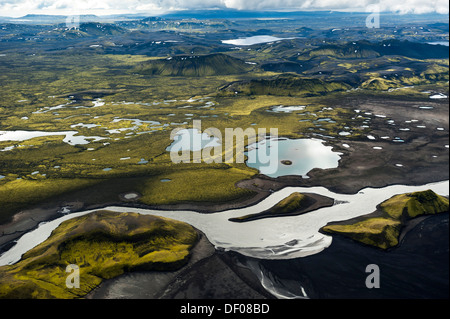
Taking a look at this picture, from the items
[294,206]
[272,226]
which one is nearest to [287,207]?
[294,206]

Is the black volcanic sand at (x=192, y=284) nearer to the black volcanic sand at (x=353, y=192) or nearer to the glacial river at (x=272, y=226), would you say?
the black volcanic sand at (x=353, y=192)

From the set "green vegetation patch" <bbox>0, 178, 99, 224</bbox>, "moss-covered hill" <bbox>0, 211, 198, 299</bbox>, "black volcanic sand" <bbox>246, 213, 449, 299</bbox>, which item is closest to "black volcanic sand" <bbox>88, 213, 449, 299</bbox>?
"black volcanic sand" <bbox>246, 213, 449, 299</bbox>

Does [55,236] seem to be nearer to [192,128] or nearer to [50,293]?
[50,293]

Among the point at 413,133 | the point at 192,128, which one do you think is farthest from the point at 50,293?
the point at 413,133

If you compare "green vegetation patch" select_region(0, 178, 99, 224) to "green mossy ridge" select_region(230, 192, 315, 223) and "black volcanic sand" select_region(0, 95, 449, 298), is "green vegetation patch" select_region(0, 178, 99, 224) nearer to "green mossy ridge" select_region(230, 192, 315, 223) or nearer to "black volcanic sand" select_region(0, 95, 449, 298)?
"black volcanic sand" select_region(0, 95, 449, 298)

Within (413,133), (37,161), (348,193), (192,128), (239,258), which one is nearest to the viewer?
(239,258)

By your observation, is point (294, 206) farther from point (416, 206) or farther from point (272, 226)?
point (416, 206)

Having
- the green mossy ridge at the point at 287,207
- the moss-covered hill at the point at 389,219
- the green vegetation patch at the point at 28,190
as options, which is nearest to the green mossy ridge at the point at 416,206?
the moss-covered hill at the point at 389,219
